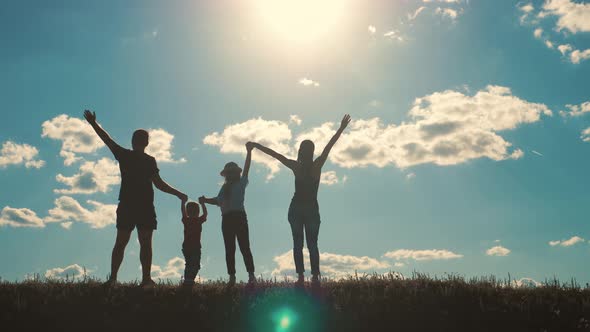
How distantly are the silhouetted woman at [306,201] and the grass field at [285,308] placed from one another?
0.58 metres

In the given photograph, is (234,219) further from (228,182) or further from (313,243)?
(313,243)

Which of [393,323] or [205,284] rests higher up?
[205,284]

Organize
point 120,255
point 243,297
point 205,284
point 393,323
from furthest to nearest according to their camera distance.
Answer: point 205,284 < point 120,255 < point 243,297 < point 393,323

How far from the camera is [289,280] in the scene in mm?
12047

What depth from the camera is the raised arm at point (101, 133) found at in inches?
425

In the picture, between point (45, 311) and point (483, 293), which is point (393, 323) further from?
point (45, 311)

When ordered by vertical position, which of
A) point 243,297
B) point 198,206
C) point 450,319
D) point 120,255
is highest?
point 198,206

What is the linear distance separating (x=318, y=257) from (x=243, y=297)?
1763mm

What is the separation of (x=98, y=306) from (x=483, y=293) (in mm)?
6930

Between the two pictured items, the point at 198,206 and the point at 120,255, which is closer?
the point at 120,255

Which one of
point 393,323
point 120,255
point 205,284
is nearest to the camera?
point 393,323

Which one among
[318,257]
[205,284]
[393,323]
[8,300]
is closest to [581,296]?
[393,323]

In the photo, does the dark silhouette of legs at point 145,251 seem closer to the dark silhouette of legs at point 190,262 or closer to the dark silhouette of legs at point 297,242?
the dark silhouette of legs at point 190,262

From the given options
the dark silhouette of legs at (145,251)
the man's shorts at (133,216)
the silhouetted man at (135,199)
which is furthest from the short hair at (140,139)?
the dark silhouette of legs at (145,251)
